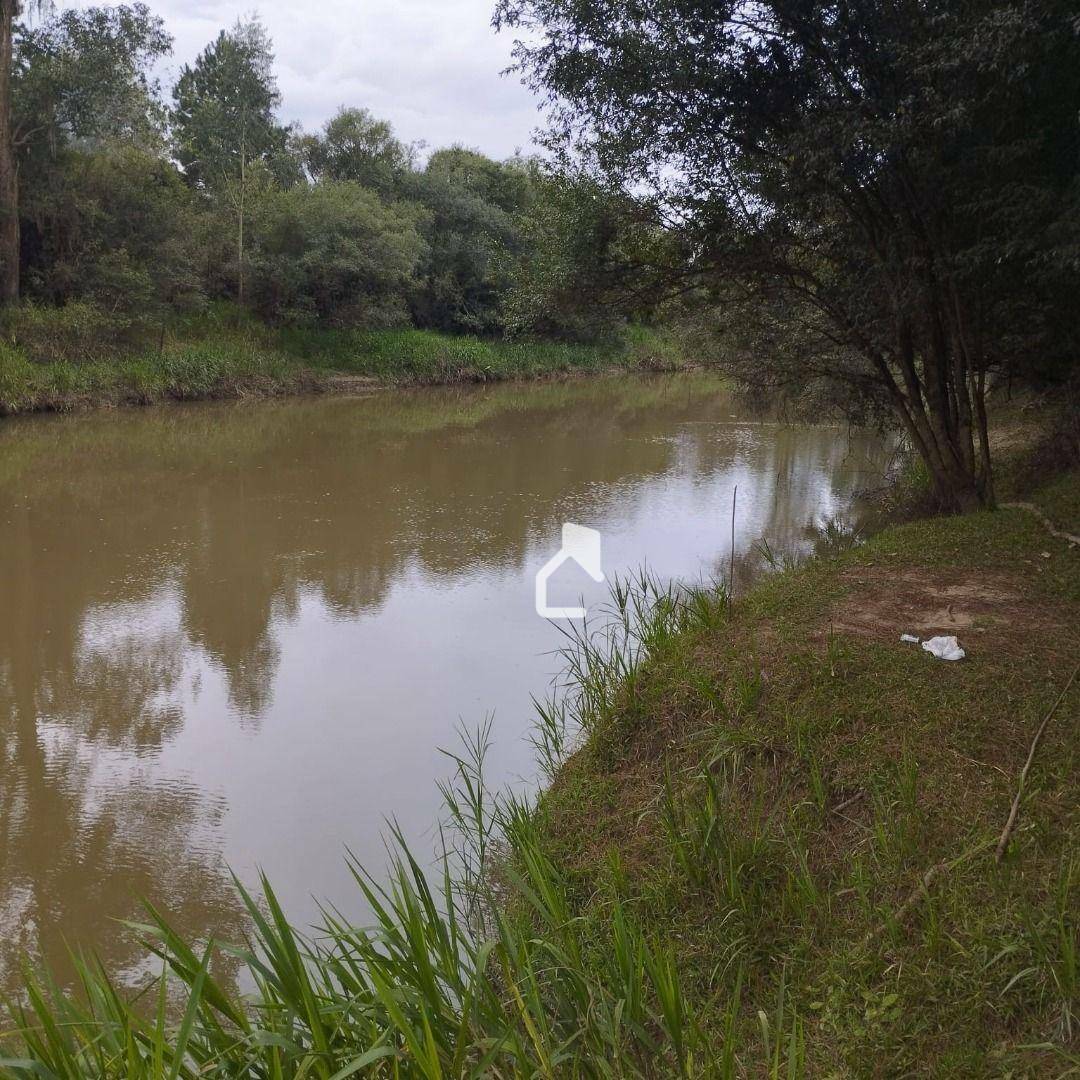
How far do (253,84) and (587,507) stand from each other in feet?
96.4

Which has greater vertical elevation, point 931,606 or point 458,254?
point 458,254

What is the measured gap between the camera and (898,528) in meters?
8.20

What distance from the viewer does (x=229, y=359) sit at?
2316 cm

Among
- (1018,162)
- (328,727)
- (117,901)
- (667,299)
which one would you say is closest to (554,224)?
(667,299)

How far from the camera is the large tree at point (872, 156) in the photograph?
18.8 feet

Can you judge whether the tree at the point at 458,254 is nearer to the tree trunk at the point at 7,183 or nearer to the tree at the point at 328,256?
the tree at the point at 328,256

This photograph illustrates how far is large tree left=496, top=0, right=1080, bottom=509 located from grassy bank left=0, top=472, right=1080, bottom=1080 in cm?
248

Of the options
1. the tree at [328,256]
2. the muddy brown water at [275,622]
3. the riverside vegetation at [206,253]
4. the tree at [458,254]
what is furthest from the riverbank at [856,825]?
the tree at [458,254]

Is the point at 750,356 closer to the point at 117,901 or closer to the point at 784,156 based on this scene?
the point at 784,156

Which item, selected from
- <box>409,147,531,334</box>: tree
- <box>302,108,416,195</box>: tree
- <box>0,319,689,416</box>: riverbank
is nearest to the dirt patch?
<box>0,319,689,416</box>: riverbank

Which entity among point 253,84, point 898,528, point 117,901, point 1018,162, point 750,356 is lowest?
point 117,901

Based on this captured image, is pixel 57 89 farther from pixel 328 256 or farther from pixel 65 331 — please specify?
pixel 328 256

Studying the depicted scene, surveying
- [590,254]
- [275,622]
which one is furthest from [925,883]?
[590,254]

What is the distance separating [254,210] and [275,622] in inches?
827
